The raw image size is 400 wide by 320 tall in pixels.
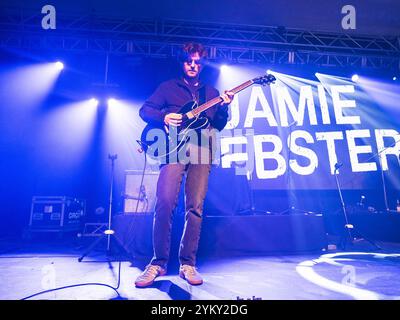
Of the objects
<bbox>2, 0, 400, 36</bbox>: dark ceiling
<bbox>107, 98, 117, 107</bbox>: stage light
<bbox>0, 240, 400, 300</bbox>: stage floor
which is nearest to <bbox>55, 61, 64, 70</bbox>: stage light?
<bbox>107, 98, 117, 107</bbox>: stage light

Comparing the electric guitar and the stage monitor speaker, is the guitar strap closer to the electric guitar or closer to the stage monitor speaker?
the electric guitar

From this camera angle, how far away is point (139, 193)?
485cm

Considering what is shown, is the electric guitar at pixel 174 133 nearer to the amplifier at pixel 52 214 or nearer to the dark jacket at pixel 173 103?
the dark jacket at pixel 173 103

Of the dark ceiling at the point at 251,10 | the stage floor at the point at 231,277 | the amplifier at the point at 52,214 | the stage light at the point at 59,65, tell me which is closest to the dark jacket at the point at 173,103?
the stage floor at the point at 231,277

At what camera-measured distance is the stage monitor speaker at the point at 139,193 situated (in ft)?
16.1

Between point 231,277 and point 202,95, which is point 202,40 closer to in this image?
point 202,95

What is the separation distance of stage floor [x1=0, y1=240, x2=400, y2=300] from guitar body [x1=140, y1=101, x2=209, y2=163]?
4.19ft

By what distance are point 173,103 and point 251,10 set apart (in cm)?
395

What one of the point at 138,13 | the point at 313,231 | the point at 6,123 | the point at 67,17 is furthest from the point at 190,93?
the point at 6,123

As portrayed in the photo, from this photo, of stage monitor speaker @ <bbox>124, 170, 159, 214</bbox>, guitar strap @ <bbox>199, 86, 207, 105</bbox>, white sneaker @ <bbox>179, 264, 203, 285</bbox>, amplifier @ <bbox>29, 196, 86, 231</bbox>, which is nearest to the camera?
white sneaker @ <bbox>179, 264, 203, 285</bbox>

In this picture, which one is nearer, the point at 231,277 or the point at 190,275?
the point at 190,275

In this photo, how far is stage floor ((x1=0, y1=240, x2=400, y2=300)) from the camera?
2.31 m

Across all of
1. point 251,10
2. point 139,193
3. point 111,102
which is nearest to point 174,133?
point 139,193
